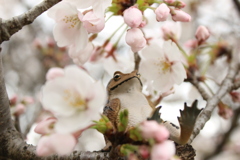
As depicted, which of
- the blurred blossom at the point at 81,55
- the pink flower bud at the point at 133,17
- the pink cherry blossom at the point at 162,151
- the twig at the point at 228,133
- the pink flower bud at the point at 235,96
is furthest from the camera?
the twig at the point at 228,133

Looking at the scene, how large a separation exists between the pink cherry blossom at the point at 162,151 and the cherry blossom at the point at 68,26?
0.53m

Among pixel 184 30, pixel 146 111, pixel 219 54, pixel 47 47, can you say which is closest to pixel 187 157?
pixel 146 111

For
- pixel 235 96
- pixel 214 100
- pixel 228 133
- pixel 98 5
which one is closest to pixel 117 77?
pixel 98 5

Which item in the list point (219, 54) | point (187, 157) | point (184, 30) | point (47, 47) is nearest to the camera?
point (187, 157)

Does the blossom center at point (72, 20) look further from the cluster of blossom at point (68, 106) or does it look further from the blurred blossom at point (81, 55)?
the cluster of blossom at point (68, 106)

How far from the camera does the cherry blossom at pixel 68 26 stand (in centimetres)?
112

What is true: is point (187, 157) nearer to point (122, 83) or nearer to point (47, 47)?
point (122, 83)

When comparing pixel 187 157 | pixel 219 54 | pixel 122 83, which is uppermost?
pixel 122 83

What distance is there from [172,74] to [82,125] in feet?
1.96

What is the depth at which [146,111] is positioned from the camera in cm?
105

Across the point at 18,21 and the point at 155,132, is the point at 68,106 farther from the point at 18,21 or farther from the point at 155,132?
the point at 18,21

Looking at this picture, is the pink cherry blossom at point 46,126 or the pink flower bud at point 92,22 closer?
the pink cherry blossom at point 46,126

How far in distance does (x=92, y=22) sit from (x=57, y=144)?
18.3 inches

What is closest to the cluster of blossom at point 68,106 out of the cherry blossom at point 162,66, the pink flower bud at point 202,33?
the cherry blossom at point 162,66
